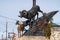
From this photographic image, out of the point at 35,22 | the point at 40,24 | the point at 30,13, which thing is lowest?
the point at 40,24

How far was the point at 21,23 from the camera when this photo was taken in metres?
23.3

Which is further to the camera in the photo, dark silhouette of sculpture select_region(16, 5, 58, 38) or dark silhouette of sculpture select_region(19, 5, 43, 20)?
dark silhouette of sculpture select_region(19, 5, 43, 20)

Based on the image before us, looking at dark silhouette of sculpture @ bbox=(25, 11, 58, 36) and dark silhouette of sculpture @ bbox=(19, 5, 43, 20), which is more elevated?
dark silhouette of sculpture @ bbox=(19, 5, 43, 20)

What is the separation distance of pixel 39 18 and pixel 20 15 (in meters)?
1.78

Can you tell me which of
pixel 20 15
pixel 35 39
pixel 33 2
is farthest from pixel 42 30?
pixel 33 2

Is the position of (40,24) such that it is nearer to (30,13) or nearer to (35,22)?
(35,22)

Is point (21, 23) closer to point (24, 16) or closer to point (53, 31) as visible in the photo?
point (24, 16)

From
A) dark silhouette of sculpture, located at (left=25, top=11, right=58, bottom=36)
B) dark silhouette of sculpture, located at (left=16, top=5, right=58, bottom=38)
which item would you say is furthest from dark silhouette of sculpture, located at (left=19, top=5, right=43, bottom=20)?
dark silhouette of sculpture, located at (left=25, top=11, right=58, bottom=36)

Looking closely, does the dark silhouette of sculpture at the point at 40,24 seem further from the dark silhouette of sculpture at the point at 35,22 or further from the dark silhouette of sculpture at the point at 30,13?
the dark silhouette of sculpture at the point at 30,13

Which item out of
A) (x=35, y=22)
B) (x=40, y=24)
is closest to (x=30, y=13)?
(x=35, y=22)

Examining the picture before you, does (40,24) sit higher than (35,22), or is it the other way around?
(35,22)

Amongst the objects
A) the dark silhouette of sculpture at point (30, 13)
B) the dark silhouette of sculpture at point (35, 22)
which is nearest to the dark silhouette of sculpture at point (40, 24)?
the dark silhouette of sculpture at point (35, 22)

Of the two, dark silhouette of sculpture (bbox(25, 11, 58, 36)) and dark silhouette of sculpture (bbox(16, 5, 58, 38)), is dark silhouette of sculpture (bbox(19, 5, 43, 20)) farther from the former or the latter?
dark silhouette of sculpture (bbox(25, 11, 58, 36))

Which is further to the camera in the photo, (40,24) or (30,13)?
(30,13)
